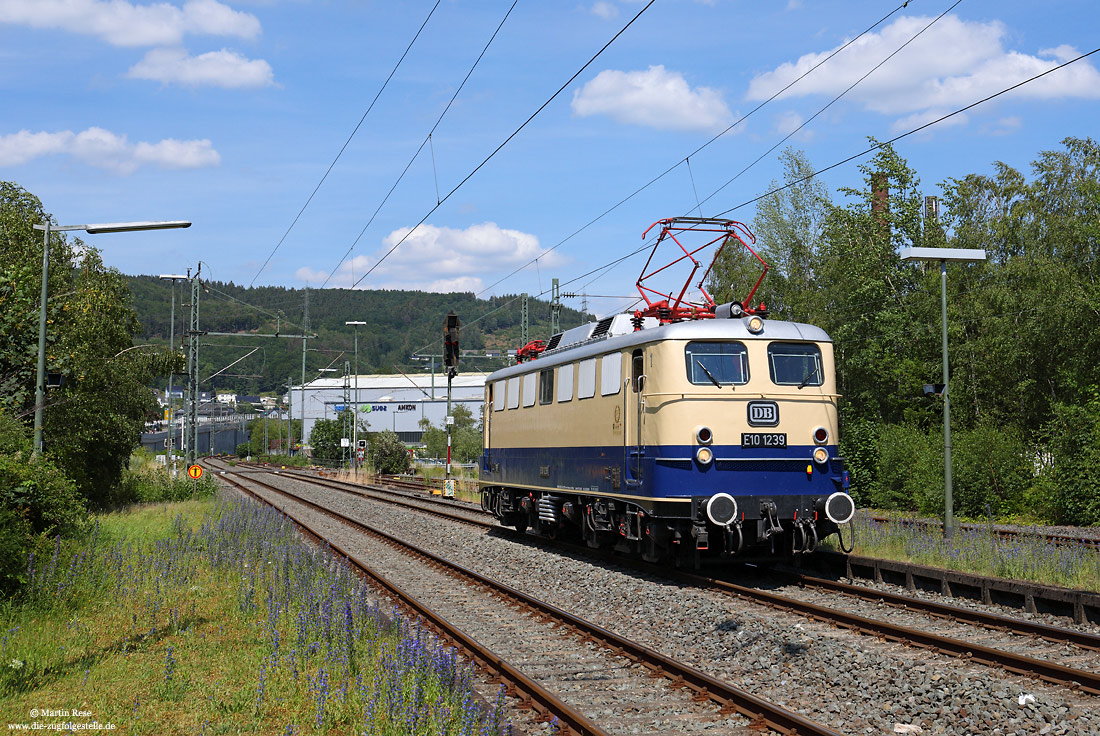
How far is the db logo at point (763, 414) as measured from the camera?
14.2 meters

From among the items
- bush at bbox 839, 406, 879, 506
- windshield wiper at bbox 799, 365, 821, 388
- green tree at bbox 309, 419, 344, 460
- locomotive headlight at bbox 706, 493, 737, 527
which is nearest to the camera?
locomotive headlight at bbox 706, 493, 737, 527

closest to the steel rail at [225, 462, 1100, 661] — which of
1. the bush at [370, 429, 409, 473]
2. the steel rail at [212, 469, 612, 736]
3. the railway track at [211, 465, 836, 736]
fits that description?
the railway track at [211, 465, 836, 736]

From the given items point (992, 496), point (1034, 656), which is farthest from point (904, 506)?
point (1034, 656)

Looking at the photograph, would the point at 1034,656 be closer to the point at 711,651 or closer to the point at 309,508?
the point at 711,651

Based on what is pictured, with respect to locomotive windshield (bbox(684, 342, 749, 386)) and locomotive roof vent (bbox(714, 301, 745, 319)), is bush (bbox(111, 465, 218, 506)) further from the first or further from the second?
locomotive windshield (bbox(684, 342, 749, 386))

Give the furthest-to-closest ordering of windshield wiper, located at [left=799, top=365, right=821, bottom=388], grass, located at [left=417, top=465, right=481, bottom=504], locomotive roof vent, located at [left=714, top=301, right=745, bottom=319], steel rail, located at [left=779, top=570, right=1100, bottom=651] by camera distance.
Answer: grass, located at [left=417, top=465, right=481, bottom=504]
locomotive roof vent, located at [left=714, top=301, right=745, bottom=319]
windshield wiper, located at [left=799, top=365, right=821, bottom=388]
steel rail, located at [left=779, top=570, right=1100, bottom=651]

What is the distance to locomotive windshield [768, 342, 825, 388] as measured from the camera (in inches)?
574

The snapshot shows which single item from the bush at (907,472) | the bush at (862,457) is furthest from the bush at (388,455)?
the bush at (907,472)

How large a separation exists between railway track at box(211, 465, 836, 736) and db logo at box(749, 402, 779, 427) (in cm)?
422

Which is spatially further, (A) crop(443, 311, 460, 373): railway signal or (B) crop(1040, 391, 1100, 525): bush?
(A) crop(443, 311, 460, 373): railway signal

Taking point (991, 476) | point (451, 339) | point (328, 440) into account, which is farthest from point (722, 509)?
point (328, 440)

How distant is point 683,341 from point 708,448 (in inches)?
63.1

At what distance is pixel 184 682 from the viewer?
813 cm

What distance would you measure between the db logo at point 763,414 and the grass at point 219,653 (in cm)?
585
